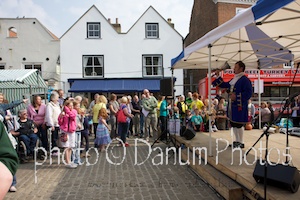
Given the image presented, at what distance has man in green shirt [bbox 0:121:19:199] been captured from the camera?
1.31 metres

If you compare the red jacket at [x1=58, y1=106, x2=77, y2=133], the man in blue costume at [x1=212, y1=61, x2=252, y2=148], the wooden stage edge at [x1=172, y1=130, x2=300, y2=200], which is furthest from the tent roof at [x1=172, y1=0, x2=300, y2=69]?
the red jacket at [x1=58, y1=106, x2=77, y2=133]

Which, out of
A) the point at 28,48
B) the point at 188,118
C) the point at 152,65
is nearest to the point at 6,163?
the point at 188,118

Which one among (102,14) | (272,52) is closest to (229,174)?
(272,52)

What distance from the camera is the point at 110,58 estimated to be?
911 inches

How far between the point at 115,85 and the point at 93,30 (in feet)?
17.2

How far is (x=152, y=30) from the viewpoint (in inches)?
938

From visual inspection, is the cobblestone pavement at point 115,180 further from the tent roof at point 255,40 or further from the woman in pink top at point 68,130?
the tent roof at point 255,40

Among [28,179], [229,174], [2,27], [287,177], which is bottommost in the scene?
[28,179]

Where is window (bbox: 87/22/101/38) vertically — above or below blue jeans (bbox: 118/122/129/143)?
above

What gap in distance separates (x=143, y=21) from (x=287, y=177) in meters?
21.9

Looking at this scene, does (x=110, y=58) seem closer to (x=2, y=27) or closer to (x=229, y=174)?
(x=2, y=27)

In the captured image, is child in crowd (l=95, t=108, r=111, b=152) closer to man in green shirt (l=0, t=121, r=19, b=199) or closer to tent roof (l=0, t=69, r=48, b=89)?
tent roof (l=0, t=69, r=48, b=89)

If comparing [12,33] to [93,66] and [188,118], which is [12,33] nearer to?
[93,66]

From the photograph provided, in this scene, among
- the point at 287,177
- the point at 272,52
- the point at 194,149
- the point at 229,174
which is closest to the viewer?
the point at 287,177
